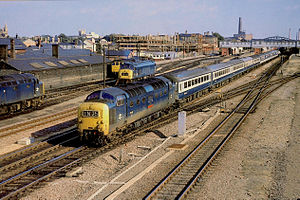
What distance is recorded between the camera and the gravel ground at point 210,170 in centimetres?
1488

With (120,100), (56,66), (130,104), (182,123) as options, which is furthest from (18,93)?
(182,123)

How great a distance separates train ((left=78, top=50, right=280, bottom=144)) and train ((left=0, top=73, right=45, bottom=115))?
12657mm

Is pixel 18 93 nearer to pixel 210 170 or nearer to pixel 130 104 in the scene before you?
pixel 130 104

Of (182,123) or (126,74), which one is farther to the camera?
(126,74)

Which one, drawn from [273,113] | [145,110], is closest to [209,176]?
[145,110]

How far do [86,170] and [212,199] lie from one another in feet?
22.5

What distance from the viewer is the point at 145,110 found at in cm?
2620

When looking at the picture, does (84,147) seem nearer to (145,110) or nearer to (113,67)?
(145,110)

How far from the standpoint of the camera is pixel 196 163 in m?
18.8

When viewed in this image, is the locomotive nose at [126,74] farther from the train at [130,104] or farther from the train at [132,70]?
the train at [130,104]

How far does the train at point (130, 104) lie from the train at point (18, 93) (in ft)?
41.5

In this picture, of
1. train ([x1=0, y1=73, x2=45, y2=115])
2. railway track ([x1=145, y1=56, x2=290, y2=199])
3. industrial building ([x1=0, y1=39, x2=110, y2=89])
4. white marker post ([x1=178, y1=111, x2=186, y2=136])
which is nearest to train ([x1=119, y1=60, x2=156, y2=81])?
industrial building ([x1=0, y1=39, x2=110, y2=89])

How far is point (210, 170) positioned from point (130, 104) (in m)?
7.99

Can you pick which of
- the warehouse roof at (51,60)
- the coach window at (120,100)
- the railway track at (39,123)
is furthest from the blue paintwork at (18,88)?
the coach window at (120,100)
